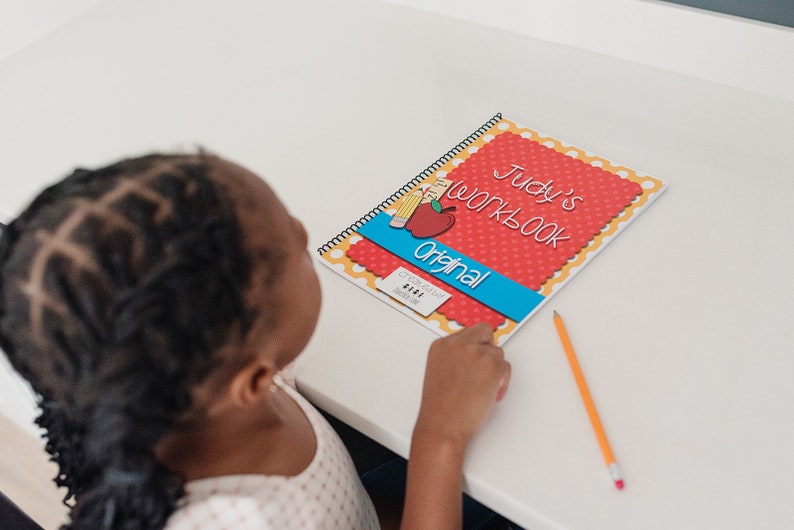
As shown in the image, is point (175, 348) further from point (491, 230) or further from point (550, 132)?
point (550, 132)

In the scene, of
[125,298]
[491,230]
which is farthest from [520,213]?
[125,298]

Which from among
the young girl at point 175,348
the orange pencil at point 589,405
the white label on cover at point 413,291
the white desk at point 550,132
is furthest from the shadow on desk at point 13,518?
the orange pencil at point 589,405

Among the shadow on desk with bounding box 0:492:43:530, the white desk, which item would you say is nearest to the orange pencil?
the white desk

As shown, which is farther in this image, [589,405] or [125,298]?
[589,405]

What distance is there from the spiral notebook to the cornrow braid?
0.28 metres

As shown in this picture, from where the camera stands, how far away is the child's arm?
0.64 meters

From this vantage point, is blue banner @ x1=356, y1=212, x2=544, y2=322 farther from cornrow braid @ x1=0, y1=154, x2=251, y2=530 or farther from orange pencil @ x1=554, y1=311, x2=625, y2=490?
cornrow braid @ x1=0, y1=154, x2=251, y2=530

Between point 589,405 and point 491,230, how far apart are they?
247 millimetres

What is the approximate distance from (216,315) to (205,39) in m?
0.83

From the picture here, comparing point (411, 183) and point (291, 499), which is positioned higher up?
point (411, 183)

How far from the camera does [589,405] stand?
0.65 meters

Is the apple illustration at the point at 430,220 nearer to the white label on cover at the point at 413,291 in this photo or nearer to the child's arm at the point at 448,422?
the white label on cover at the point at 413,291

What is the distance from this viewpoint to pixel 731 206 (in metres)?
0.81

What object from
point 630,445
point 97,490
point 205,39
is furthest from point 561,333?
point 205,39
